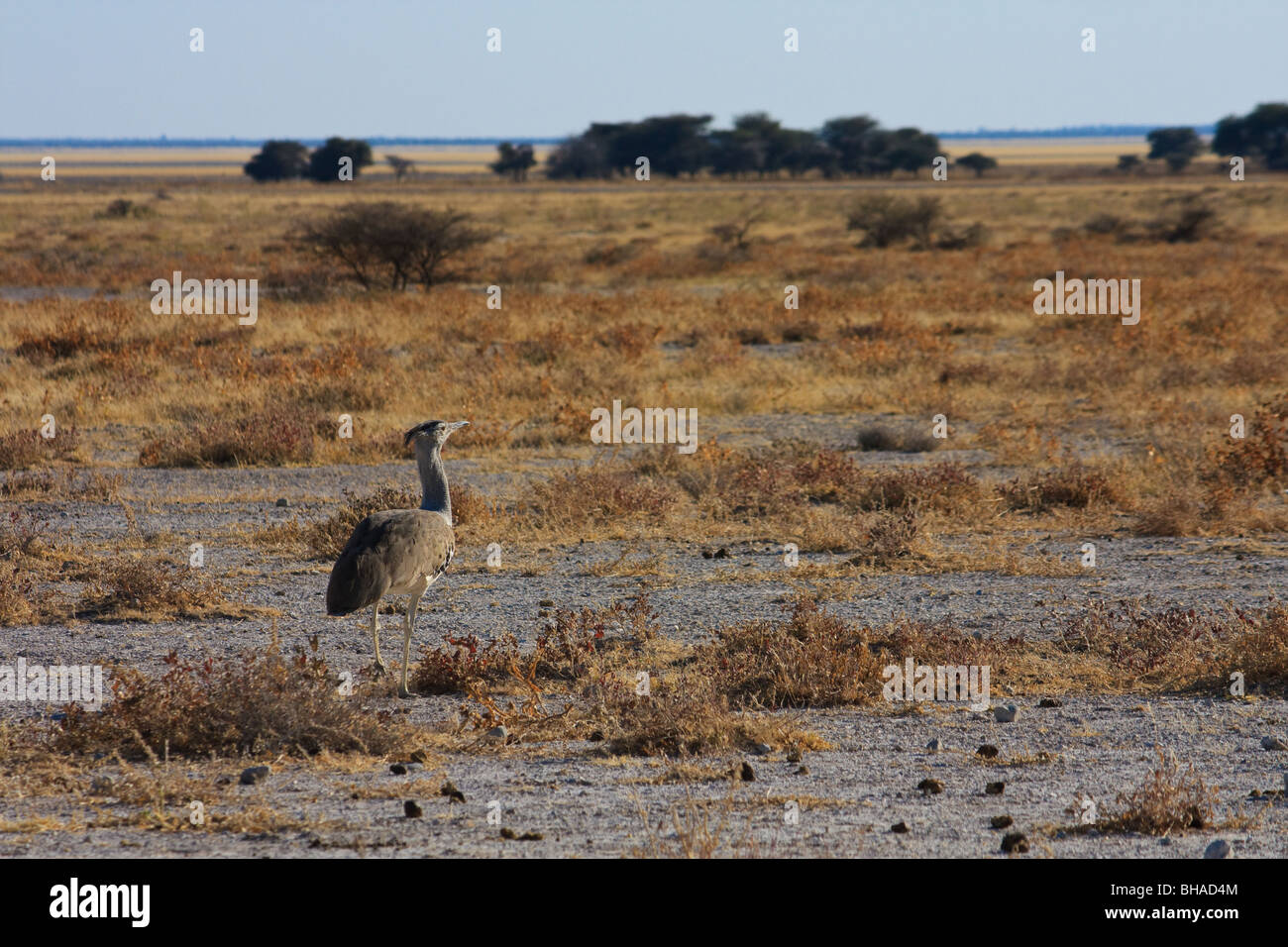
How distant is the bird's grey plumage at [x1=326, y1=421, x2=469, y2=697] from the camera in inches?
244

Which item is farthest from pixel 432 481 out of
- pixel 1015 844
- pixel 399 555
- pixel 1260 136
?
pixel 1260 136

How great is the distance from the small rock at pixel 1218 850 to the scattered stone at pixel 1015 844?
590 mm

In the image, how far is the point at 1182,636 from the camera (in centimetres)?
711

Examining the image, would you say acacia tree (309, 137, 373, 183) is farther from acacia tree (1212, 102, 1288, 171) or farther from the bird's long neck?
the bird's long neck

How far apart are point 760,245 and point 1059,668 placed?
32.5 meters

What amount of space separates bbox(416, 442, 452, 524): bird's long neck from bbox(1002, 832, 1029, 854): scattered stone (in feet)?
11.7

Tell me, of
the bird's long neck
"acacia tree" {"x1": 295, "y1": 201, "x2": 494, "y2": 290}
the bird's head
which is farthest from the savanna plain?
"acacia tree" {"x1": 295, "y1": 201, "x2": 494, "y2": 290}

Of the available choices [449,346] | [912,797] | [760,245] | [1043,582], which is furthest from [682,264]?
[912,797]

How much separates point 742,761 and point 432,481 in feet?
8.32

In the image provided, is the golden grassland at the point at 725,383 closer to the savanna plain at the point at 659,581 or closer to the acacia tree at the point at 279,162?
the savanna plain at the point at 659,581

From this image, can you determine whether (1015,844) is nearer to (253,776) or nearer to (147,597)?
(253,776)

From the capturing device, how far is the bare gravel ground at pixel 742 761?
4590 millimetres

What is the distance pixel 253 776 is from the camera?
5.20m

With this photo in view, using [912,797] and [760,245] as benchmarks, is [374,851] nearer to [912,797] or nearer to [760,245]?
[912,797]
